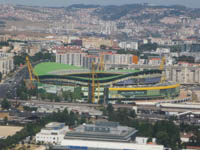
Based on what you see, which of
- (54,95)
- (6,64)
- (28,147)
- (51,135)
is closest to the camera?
(28,147)

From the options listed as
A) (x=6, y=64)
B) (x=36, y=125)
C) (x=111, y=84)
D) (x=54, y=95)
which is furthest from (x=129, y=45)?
(x=36, y=125)

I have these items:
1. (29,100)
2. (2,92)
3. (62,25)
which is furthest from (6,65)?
(62,25)

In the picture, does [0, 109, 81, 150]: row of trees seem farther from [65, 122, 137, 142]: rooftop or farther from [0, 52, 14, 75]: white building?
[0, 52, 14, 75]: white building

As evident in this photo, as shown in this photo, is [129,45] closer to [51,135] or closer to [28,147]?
[51,135]

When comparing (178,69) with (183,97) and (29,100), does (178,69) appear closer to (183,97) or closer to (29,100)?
(183,97)

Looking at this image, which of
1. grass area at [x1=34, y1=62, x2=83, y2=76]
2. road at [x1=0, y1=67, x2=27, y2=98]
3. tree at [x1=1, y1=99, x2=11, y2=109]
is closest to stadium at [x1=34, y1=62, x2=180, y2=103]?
grass area at [x1=34, y1=62, x2=83, y2=76]

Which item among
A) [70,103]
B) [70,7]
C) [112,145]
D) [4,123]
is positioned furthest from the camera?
[70,7]
